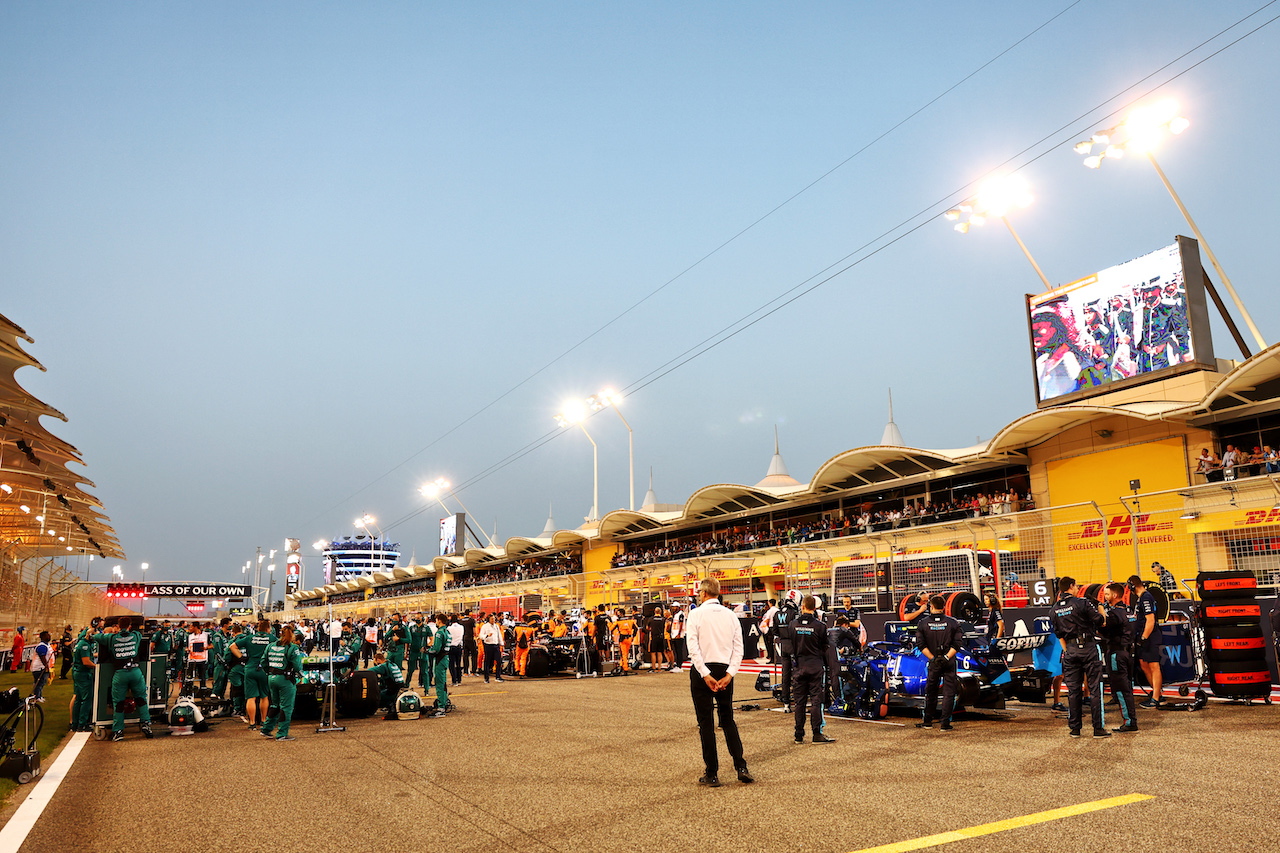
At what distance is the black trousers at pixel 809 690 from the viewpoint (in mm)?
9273

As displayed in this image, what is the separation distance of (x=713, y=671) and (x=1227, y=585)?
29.2 feet

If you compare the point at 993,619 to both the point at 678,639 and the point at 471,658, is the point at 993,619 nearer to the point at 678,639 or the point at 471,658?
the point at 678,639

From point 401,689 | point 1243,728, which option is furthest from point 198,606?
point 1243,728

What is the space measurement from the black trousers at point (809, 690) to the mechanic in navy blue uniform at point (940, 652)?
165 centimetres

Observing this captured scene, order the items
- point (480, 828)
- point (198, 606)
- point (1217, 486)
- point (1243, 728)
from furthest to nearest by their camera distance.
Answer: point (198, 606), point (1217, 486), point (1243, 728), point (480, 828)

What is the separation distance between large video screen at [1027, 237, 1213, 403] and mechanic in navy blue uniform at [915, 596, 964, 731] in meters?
21.4

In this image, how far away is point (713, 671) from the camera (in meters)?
6.88

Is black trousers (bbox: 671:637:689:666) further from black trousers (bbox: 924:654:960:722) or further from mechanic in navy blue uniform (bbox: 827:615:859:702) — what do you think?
black trousers (bbox: 924:654:960:722)

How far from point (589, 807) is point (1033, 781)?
360cm

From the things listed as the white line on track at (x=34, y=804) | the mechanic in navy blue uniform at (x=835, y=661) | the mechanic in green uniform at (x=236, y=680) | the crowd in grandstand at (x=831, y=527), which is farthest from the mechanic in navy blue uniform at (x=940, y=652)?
the crowd in grandstand at (x=831, y=527)

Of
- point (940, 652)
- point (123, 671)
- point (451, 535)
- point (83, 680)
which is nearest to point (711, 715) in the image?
point (940, 652)

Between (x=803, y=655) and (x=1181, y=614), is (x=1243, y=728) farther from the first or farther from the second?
(x=803, y=655)

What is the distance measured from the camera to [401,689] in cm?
1405

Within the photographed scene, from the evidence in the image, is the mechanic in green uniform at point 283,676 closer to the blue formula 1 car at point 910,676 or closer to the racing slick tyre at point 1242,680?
the blue formula 1 car at point 910,676
